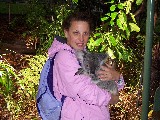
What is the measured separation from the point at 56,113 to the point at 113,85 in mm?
421

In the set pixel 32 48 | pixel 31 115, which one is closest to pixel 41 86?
pixel 31 115

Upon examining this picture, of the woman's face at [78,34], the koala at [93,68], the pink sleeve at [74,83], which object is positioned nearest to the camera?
the pink sleeve at [74,83]

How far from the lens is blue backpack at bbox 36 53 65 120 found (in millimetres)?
1841

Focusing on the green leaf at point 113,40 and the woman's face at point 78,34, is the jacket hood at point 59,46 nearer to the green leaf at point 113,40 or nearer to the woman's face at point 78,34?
the woman's face at point 78,34

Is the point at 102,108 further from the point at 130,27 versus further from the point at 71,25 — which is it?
the point at 130,27

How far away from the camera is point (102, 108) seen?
1.88 meters

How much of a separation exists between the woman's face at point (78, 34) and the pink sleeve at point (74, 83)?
0.16 m

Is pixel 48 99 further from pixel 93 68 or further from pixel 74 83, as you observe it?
pixel 93 68

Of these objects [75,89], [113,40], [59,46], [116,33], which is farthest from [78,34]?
[116,33]

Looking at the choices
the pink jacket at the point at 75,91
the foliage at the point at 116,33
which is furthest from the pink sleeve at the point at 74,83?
the foliage at the point at 116,33

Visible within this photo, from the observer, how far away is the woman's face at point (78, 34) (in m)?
1.98

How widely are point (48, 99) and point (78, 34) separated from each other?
0.49 m

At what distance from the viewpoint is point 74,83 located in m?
1.76

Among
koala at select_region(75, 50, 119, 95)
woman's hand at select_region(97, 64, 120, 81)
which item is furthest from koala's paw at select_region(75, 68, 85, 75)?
woman's hand at select_region(97, 64, 120, 81)
